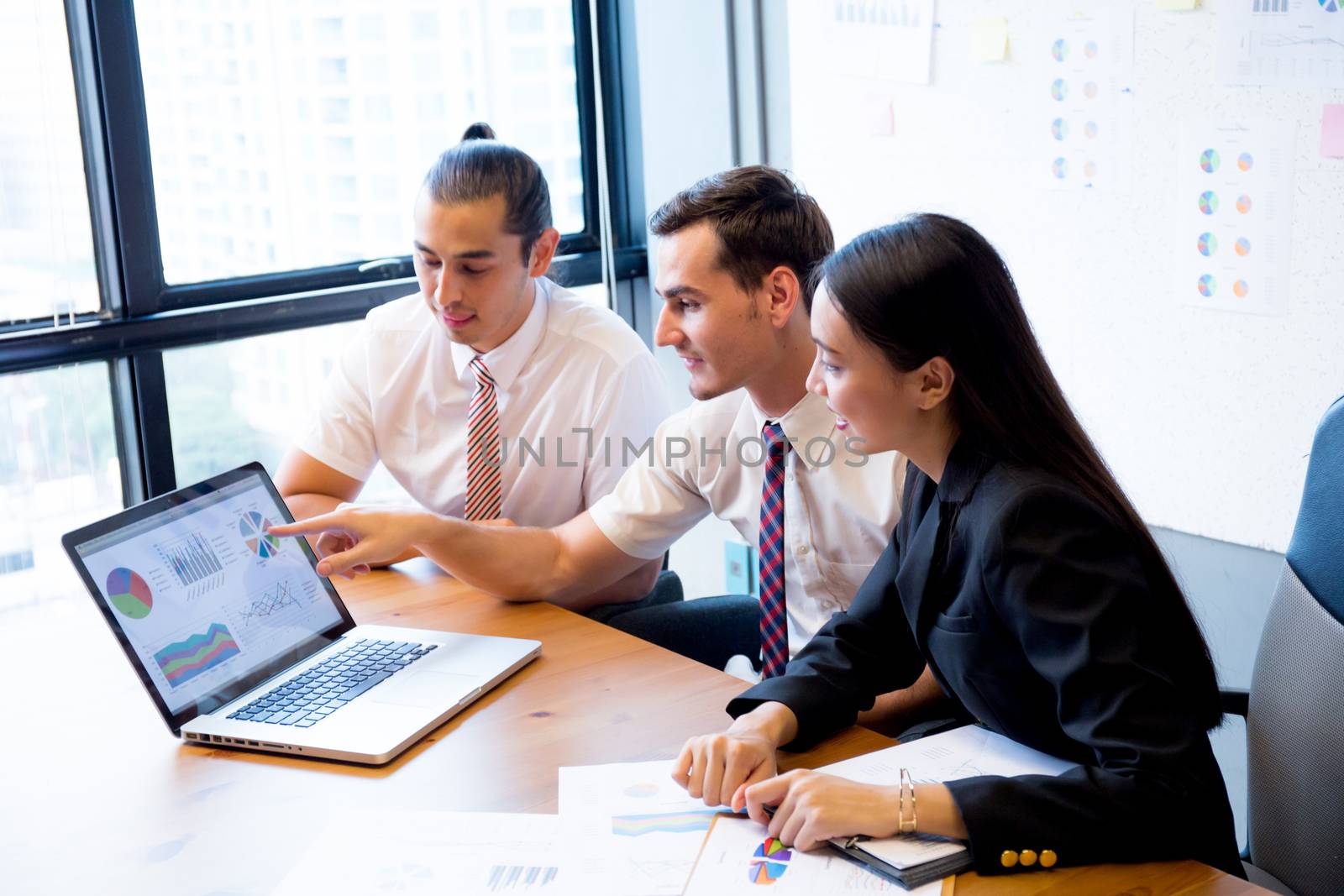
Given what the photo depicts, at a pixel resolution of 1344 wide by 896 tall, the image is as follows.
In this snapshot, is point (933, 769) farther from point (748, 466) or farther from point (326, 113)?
point (326, 113)

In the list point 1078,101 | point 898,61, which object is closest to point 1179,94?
point 1078,101

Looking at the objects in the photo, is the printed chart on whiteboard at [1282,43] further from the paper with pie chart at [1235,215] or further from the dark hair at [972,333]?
the dark hair at [972,333]

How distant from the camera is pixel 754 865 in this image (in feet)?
3.46

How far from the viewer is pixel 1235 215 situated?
6.47ft

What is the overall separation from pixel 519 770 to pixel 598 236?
226 centimetres

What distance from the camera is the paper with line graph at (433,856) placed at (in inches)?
41.9

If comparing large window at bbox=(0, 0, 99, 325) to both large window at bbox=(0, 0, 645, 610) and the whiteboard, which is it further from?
the whiteboard

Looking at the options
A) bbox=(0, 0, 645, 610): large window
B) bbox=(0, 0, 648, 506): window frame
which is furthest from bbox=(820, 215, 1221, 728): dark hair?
bbox=(0, 0, 645, 610): large window

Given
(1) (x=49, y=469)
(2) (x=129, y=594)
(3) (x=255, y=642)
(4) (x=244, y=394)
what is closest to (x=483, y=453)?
(3) (x=255, y=642)

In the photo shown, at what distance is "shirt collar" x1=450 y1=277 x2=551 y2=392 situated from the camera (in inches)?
84.9

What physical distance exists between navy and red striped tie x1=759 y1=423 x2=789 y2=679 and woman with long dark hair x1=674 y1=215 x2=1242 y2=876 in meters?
0.30

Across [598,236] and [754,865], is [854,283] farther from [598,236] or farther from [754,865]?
[598,236]

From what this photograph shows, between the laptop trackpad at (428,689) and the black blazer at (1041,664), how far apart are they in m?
0.33

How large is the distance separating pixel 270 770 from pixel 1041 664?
30.3 inches
